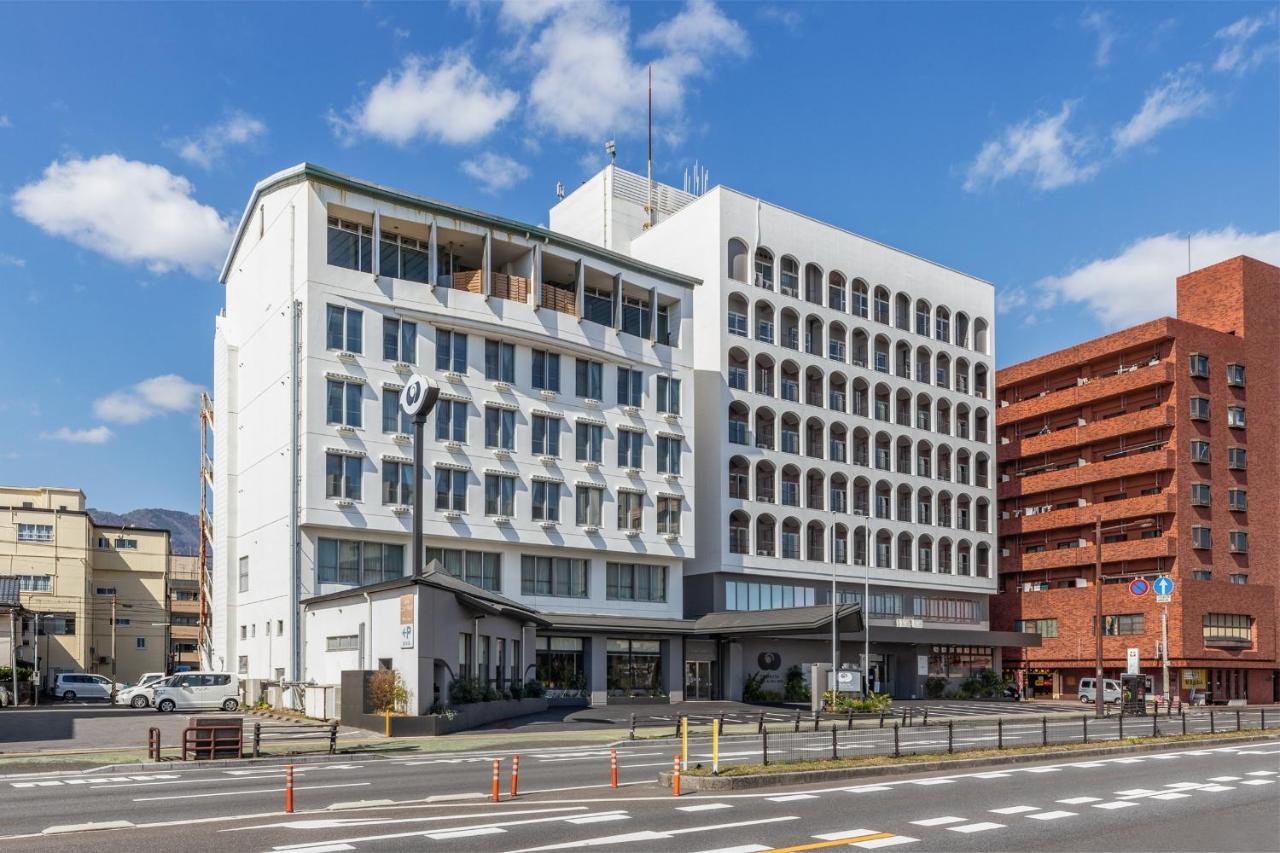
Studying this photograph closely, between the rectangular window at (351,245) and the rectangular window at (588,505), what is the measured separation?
16.3 metres

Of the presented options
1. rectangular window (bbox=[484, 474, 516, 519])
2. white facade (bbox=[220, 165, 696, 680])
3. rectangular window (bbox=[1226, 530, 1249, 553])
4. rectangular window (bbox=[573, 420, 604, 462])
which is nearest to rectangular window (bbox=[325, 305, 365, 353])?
white facade (bbox=[220, 165, 696, 680])

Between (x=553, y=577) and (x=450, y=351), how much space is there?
43.4 feet

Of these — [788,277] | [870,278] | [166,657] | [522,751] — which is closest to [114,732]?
[522,751]

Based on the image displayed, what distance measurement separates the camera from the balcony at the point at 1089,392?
286ft

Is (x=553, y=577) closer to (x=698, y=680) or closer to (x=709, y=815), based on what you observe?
(x=698, y=680)

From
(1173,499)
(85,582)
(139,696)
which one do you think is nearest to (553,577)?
(139,696)

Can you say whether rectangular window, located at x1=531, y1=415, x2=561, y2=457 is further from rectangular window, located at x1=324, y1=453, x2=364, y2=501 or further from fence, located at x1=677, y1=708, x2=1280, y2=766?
fence, located at x1=677, y1=708, x2=1280, y2=766

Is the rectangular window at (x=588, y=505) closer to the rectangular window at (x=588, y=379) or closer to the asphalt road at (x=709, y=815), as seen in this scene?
the rectangular window at (x=588, y=379)

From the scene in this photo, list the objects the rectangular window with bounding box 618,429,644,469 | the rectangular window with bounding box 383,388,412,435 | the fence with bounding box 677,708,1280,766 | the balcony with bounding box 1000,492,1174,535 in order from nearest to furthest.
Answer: the fence with bounding box 677,708,1280,766
the rectangular window with bounding box 383,388,412,435
the rectangular window with bounding box 618,429,644,469
the balcony with bounding box 1000,492,1174,535

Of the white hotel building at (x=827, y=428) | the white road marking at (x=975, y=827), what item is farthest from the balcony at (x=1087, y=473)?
the white road marking at (x=975, y=827)

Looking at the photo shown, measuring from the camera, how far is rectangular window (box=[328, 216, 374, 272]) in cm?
5697

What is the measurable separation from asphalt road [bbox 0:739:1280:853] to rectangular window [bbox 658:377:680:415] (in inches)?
1633

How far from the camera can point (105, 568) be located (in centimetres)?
10350

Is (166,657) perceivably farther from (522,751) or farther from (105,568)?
(522,751)
